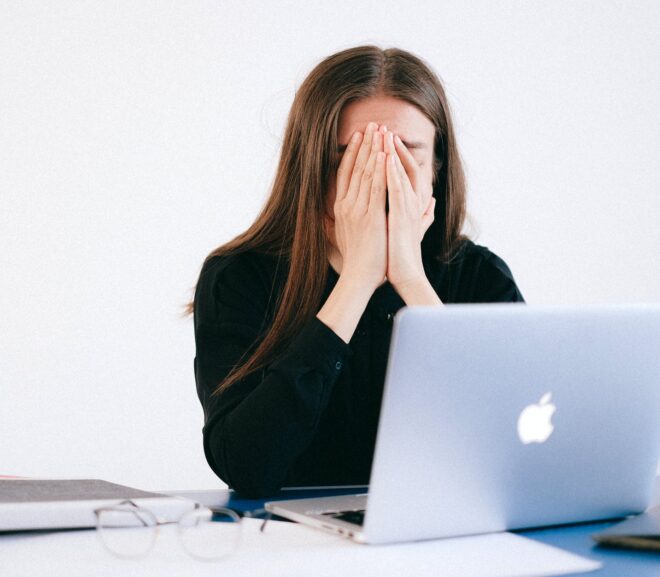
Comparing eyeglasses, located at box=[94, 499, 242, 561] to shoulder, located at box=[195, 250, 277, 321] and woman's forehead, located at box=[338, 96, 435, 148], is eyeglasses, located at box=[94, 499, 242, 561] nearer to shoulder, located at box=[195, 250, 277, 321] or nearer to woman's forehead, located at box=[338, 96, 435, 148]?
shoulder, located at box=[195, 250, 277, 321]

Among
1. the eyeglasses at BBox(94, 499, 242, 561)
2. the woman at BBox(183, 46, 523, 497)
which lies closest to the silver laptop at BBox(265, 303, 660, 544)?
the eyeglasses at BBox(94, 499, 242, 561)

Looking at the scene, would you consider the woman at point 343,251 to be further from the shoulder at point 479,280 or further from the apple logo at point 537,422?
the apple logo at point 537,422

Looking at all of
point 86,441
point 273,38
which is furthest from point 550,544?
point 273,38

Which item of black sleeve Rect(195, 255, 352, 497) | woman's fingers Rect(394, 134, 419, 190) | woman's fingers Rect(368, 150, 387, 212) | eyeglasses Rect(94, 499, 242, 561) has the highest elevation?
woman's fingers Rect(394, 134, 419, 190)

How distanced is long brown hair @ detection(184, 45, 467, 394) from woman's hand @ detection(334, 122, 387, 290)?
0.04 meters

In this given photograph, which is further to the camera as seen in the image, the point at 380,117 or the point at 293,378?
the point at 380,117

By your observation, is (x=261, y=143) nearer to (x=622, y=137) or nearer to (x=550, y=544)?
(x=622, y=137)

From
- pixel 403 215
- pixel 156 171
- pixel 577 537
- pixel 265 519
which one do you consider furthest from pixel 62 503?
pixel 156 171

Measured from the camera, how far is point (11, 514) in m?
0.91

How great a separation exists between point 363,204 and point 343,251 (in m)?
0.08

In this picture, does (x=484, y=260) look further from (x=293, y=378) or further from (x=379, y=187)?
(x=293, y=378)

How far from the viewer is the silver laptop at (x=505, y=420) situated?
0.88 metres

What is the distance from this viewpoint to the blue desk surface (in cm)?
88

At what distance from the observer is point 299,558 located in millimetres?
874
